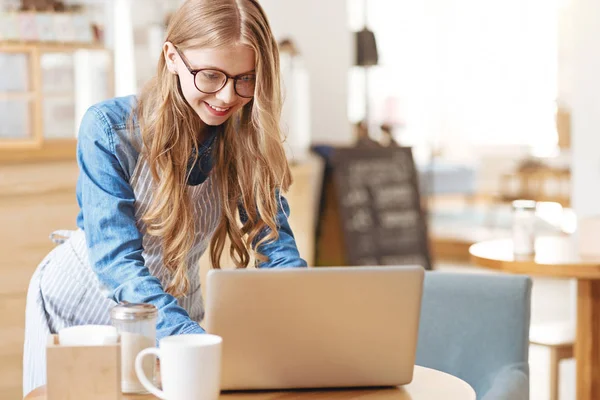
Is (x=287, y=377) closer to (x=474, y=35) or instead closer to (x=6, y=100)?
(x=6, y=100)

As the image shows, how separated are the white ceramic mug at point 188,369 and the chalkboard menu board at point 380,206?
451 centimetres

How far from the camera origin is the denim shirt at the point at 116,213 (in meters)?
1.55

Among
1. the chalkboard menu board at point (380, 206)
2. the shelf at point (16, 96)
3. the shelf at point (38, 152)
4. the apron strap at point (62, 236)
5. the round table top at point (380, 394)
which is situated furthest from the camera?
the chalkboard menu board at point (380, 206)

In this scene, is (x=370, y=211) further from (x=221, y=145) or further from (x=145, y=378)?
(x=145, y=378)

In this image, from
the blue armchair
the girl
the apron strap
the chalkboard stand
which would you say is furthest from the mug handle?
the chalkboard stand

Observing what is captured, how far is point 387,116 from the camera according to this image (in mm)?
11602

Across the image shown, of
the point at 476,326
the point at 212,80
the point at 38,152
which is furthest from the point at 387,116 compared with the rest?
the point at 212,80

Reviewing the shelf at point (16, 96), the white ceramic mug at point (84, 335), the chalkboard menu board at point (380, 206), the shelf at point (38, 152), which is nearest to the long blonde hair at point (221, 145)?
the white ceramic mug at point (84, 335)

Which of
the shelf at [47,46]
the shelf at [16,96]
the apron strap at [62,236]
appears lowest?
the apron strap at [62,236]

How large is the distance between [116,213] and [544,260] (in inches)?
70.2

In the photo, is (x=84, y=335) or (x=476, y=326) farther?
(x=476, y=326)

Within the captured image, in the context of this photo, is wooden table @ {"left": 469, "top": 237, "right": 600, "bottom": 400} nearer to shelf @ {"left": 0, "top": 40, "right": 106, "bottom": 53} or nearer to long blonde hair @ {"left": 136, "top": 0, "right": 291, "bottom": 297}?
long blonde hair @ {"left": 136, "top": 0, "right": 291, "bottom": 297}

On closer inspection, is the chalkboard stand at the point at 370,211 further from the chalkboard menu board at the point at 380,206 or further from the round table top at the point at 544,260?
the round table top at the point at 544,260

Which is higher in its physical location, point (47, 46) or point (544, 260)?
point (47, 46)
